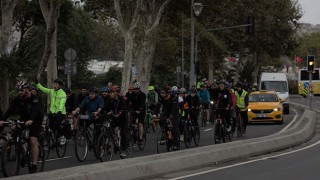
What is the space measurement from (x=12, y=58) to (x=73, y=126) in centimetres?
295

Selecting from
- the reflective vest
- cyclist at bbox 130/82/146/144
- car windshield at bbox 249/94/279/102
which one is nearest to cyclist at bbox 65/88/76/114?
cyclist at bbox 130/82/146/144

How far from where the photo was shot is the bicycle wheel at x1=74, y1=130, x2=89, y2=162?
612 inches

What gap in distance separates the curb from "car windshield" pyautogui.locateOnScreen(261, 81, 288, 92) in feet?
76.7

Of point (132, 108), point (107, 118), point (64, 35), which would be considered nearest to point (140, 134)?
point (132, 108)

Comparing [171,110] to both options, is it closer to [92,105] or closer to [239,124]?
[92,105]

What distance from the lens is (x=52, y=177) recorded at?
1072 centimetres

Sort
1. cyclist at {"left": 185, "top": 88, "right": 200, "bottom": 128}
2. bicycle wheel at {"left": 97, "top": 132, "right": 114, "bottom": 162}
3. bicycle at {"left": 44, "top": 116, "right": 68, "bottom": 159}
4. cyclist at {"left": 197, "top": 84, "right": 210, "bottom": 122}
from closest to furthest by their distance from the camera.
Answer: bicycle wheel at {"left": 97, "top": 132, "right": 114, "bottom": 162}, bicycle at {"left": 44, "top": 116, "right": 68, "bottom": 159}, cyclist at {"left": 185, "top": 88, "right": 200, "bottom": 128}, cyclist at {"left": 197, "top": 84, "right": 210, "bottom": 122}

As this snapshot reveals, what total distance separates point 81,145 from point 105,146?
2.66 feet

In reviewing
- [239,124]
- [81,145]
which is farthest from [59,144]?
[239,124]

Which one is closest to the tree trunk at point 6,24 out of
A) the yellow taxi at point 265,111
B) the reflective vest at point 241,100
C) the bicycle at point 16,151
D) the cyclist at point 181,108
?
the cyclist at point 181,108

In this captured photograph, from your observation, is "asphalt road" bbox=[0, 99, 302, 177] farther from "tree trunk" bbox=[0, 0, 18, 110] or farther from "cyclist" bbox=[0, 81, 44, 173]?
"tree trunk" bbox=[0, 0, 18, 110]

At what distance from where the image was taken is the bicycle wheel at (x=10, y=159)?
11805 mm

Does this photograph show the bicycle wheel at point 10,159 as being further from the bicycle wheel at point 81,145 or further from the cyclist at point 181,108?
the cyclist at point 181,108

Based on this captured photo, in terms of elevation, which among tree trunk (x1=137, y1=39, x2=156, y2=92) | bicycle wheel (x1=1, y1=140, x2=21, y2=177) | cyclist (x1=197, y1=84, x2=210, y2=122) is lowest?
bicycle wheel (x1=1, y1=140, x2=21, y2=177)
